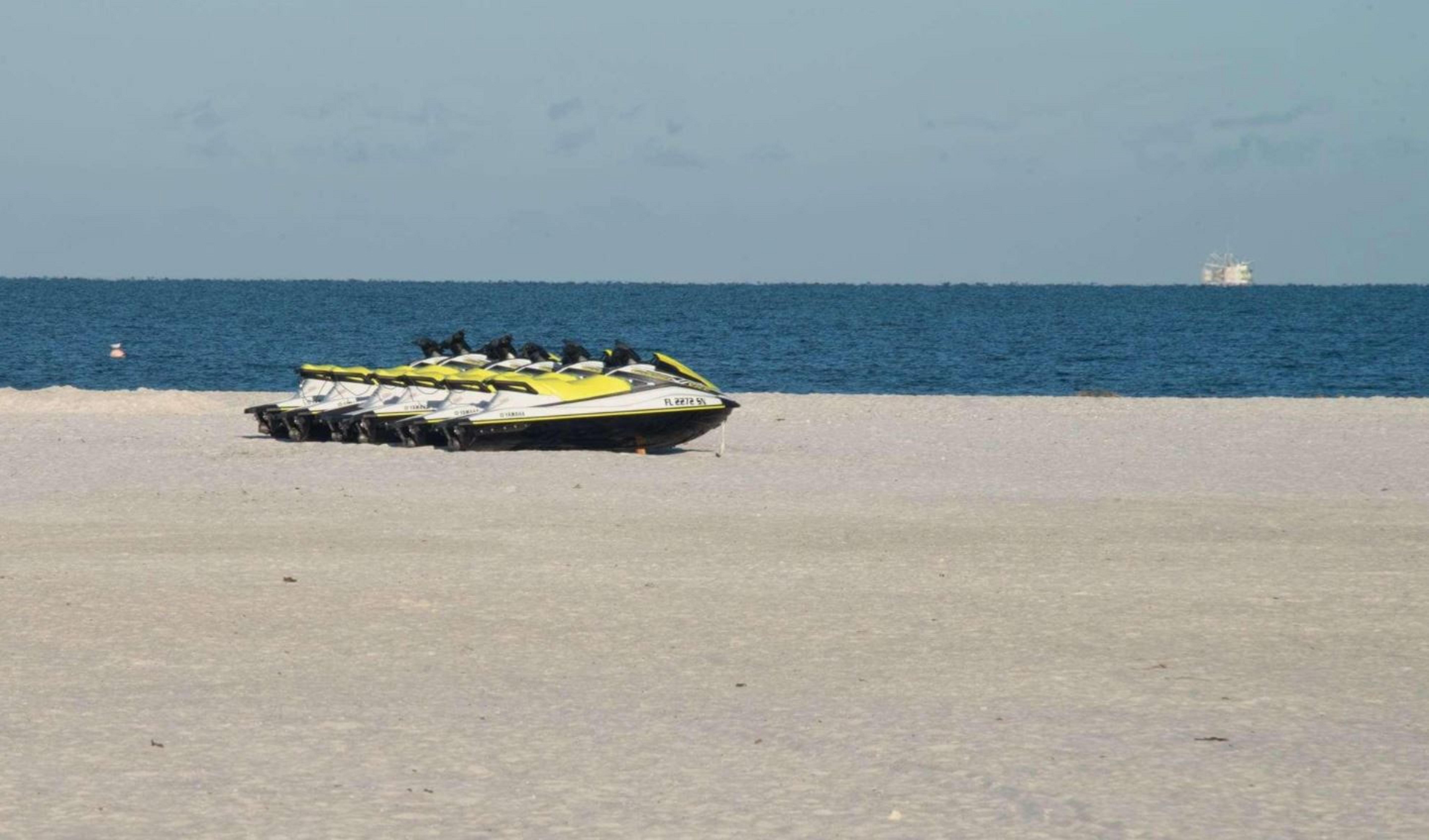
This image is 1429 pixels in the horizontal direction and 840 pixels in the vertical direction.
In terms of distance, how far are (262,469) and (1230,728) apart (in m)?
15.8

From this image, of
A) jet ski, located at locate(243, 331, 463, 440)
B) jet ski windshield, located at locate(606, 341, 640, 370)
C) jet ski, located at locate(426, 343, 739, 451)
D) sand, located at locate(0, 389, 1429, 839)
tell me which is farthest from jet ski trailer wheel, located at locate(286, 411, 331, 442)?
sand, located at locate(0, 389, 1429, 839)

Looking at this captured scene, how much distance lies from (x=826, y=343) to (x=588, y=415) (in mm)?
58546

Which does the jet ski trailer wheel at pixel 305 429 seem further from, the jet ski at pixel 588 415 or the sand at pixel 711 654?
the sand at pixel 711 654

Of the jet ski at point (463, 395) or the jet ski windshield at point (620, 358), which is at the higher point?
the jet ski windshield at point (620, 358)

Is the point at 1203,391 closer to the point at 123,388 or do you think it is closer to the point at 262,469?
the point at 123,388

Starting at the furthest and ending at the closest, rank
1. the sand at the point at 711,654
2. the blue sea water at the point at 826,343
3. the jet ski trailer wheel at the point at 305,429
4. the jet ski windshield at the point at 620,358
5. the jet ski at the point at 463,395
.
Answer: the blue sea water at the point at 826,343, the jet ski trailer wheel at the point at 305,429, the jet ski windshield at the point at 620,358, the jet ski at the point at 463,395, the sand at the point at 711,654

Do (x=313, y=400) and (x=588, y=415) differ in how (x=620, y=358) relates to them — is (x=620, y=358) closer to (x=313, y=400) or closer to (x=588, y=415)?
(x=588, y=415)

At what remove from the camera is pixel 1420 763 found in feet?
27.9

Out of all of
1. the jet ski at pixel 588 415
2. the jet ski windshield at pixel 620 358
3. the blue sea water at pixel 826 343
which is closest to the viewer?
the jet ski at pixel 588 415

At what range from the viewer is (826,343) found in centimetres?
8300

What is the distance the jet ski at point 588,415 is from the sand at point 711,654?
200 centimetres

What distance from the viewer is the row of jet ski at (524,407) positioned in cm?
2489

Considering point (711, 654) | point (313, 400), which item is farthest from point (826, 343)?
point (711, 654)

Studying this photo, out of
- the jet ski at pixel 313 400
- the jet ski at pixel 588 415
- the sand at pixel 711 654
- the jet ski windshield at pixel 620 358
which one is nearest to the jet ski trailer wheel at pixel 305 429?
the jet ski at pixel 313 400
